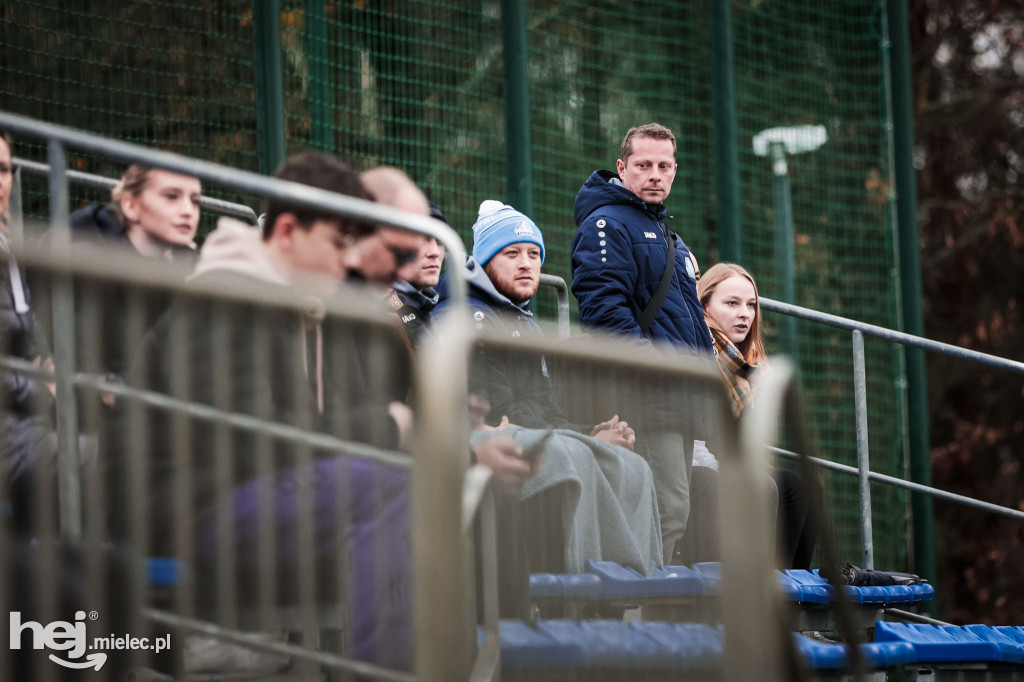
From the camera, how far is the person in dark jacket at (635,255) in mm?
4730

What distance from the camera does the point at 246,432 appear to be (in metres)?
2.08

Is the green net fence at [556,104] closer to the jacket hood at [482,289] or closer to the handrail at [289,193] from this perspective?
the jacket hood at [482,289]

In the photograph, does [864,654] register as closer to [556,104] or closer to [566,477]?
[566,477]

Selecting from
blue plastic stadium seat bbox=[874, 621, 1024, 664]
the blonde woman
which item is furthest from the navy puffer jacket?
blue plastic stadium seat bbox=[874, 621, 1024, 664]

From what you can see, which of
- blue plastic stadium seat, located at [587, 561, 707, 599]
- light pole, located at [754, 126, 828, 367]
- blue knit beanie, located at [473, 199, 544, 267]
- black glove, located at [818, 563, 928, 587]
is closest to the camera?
blue plastic stadium seat, located at [587, 561, 707, 599]

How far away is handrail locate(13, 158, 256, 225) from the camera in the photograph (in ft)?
13.1

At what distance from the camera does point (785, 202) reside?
8.91 metres

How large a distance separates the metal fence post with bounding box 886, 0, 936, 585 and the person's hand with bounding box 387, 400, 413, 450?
6.71m

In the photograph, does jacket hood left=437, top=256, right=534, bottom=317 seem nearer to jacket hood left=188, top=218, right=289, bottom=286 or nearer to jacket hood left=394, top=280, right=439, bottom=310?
jacket hood left=394, top=280, right=439, bottom=310

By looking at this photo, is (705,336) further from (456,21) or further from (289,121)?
(456,21)

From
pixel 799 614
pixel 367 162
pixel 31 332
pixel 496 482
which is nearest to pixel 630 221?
pixel 799 614

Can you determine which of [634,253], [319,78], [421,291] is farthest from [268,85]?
[421,291]

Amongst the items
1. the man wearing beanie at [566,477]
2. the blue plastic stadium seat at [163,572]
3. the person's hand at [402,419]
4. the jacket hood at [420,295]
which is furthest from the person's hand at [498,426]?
the jacket hood at [420,295]

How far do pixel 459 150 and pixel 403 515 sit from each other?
5.57 m
